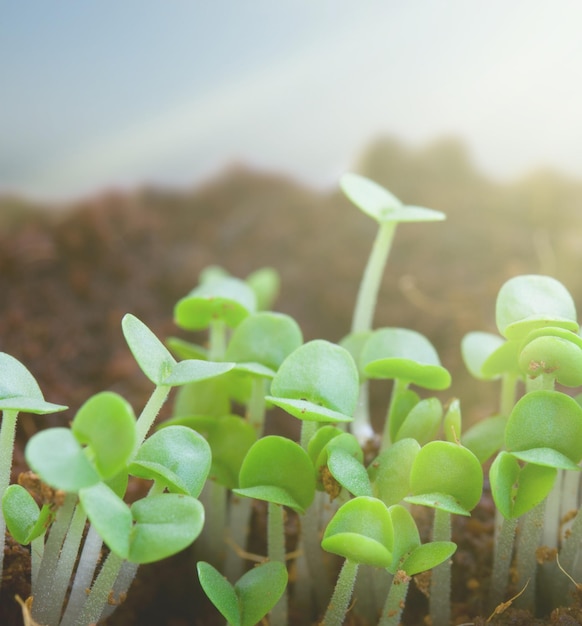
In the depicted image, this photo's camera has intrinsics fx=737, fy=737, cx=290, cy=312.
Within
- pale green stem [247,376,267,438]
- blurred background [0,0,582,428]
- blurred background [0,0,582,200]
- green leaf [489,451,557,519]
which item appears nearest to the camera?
green leaf [489,451,557,519]

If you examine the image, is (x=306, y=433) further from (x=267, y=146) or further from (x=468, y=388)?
(x=267, y=146)

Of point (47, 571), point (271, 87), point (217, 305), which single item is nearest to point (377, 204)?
point (217, 305)

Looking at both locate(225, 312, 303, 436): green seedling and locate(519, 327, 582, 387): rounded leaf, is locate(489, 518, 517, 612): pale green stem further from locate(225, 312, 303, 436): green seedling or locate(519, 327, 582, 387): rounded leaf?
locate(225, 312, 303, 436): green seedling

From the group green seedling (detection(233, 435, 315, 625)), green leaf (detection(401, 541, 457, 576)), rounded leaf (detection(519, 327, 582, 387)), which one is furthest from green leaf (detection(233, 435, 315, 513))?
rounded leaf (detection(519, 327, 582, 387))

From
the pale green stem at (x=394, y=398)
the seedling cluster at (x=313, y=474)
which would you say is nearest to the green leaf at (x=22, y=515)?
the seedling cluster at (x=313, y=474)

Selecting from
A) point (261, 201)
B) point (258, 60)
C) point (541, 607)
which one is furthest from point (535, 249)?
point (541, 607)

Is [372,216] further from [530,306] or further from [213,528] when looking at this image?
[213,528]

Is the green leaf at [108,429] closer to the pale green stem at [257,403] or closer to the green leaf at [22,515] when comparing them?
the green leaf at [22,515]
